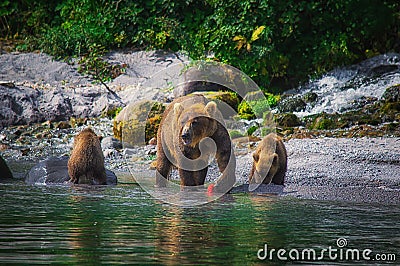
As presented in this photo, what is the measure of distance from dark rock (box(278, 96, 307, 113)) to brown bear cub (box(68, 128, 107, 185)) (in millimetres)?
9657

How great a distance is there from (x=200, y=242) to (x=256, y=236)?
Result: 641mm

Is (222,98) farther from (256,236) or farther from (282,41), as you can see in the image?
(256,236)

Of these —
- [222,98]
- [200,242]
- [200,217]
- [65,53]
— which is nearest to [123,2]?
[65,53]

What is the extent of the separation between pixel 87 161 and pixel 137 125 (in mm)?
6964

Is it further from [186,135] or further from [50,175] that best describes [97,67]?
[186,135]

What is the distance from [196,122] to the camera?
372 inches

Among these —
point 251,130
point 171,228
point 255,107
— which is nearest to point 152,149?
point 251,130

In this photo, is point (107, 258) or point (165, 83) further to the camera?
point (165, 83)

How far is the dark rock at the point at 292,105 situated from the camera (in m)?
19.5

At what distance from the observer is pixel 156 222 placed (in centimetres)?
724

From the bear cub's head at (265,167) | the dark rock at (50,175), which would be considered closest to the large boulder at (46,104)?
the dark rock at (50,175)

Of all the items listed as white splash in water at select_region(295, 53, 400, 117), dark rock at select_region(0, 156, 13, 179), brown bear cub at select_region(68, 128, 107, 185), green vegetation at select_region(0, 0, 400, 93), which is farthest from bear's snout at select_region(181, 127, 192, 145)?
green vegetation at select_region(0, 0, 400, 93)

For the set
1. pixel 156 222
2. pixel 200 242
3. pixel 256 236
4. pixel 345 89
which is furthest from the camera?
pixel 345 89

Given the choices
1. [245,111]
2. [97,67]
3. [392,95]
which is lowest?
[245,111]
